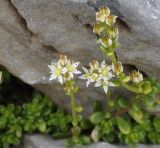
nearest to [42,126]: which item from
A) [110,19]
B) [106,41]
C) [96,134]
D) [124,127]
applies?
[96,134]

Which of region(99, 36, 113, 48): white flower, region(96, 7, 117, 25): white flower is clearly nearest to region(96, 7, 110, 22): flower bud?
region(96, 7, 117, 25): white flower

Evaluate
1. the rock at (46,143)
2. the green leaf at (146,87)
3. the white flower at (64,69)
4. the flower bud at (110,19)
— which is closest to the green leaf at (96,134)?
the rock at (46,143)

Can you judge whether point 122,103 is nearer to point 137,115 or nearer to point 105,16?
point 137,115

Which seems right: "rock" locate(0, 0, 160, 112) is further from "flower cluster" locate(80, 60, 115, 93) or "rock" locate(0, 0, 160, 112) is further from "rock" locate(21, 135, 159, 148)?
"rock" locate(21, 135, 159, 148)

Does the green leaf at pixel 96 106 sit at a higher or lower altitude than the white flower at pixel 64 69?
lower

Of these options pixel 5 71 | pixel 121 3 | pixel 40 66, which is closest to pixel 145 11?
pixel 121 3

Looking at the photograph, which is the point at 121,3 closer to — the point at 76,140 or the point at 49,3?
the point at 49,3

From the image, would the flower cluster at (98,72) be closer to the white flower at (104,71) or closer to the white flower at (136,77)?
the white flower at (104,71)

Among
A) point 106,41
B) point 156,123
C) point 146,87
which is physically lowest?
point 156,123

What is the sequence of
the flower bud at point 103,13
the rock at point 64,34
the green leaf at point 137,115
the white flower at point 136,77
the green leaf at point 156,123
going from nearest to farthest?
the flower bud at point 103,13, the rock at point 64,34, the white flower at point 136,77, the green leaf at point 137,115, the green leaf at point 156,123
